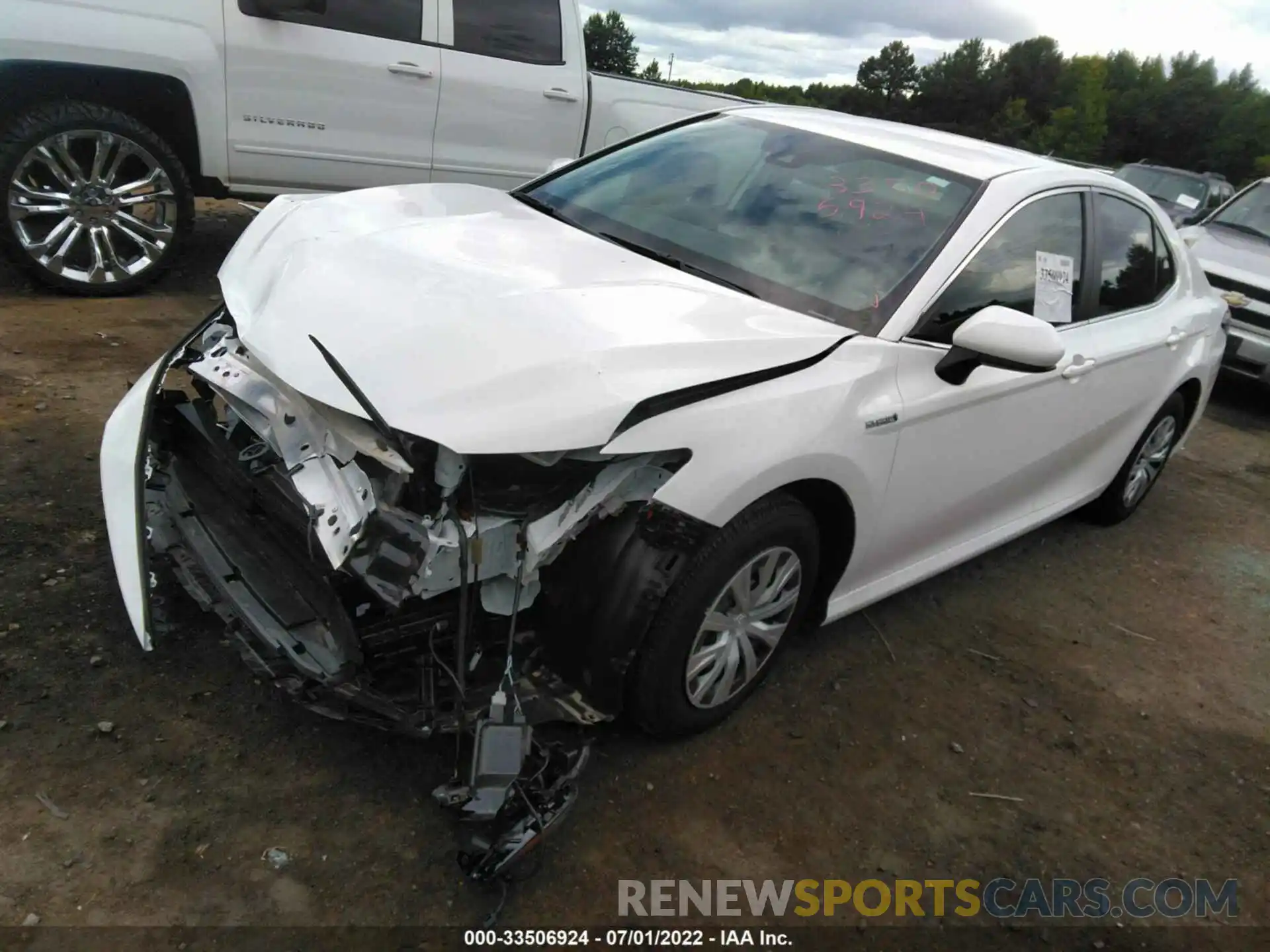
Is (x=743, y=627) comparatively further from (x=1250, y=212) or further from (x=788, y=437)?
(x=1250, y=212)

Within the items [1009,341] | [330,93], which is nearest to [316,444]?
[1009,341]

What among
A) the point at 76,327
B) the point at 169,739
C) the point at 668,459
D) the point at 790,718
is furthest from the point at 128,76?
the point at 790,718

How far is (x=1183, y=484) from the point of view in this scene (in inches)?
222

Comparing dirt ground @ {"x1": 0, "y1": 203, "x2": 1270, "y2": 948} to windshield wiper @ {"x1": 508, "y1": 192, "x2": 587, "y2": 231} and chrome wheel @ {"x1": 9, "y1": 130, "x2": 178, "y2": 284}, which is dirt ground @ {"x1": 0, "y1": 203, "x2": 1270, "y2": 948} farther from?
chrome wheel @ {"x1": 9, "y1": 130, "x2": 178, "y2": 284}

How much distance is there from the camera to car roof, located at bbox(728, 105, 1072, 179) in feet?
10.9

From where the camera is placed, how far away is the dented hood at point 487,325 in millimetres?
2152

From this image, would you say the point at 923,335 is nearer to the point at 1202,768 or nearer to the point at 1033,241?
the point at 1033,241

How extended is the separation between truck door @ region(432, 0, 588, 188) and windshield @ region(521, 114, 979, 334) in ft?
9.24

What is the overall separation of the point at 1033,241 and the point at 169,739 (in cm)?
306

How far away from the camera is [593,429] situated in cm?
215

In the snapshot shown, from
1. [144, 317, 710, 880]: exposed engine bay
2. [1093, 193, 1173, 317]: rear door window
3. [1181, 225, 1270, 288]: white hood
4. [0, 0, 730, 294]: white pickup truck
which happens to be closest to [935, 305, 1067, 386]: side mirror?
[144, 317, 710, 880]: exposed engine bay

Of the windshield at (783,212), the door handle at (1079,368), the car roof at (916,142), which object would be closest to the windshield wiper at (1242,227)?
the car roof at (916,142)

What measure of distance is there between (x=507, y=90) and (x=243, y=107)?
1.66 meters

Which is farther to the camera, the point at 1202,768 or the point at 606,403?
the point at 1202,768
